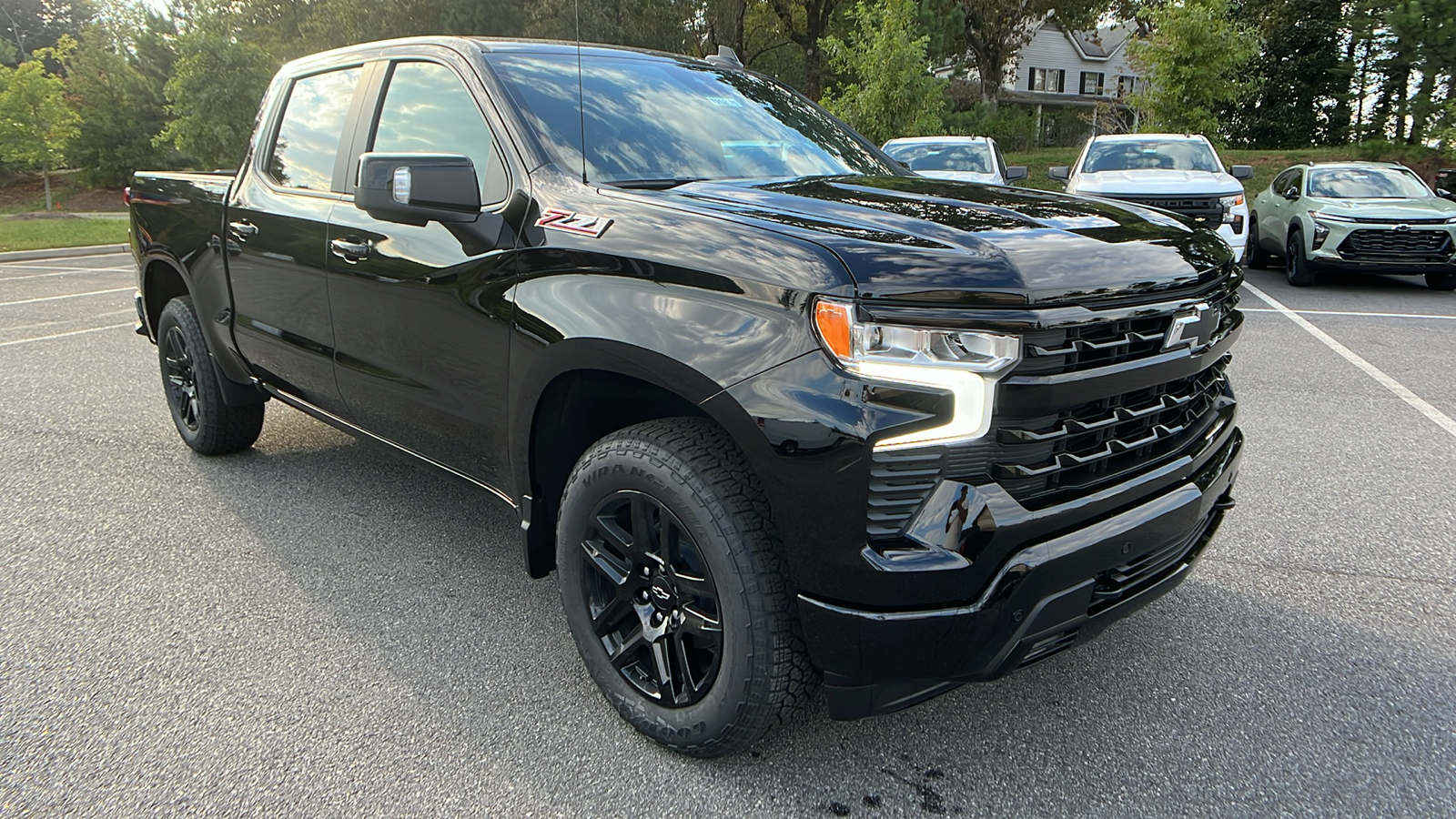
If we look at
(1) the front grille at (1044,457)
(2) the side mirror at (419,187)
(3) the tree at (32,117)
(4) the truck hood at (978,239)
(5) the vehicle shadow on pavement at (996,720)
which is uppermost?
(3) the tree at (32,117)

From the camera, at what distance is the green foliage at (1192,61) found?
1864 centimetres

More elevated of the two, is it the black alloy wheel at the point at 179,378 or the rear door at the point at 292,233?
the rear door at the point at 292,233

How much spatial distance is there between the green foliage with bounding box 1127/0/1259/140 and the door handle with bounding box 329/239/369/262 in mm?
19483

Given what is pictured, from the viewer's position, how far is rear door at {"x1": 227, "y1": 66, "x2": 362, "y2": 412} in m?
3.47

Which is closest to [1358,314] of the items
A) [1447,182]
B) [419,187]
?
[1447,182]

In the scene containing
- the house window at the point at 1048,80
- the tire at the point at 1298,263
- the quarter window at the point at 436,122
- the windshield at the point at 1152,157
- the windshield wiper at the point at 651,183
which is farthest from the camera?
the house window at the point at 1048,80

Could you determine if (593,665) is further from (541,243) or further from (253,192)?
(253,192)

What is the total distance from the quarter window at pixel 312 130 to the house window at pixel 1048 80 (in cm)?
5823

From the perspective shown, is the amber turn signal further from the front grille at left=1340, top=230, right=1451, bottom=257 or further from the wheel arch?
the front grille at left=1340, top=230, right=1451, bottom=257

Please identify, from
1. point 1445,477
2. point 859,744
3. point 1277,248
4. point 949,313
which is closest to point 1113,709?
point 859,744

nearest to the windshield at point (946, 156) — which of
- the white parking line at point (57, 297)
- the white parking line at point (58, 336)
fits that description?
the white parking line at point (58, 336)

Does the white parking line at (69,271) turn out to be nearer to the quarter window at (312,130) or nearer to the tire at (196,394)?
the tire at (196,394)

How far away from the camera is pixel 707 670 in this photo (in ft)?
7.60

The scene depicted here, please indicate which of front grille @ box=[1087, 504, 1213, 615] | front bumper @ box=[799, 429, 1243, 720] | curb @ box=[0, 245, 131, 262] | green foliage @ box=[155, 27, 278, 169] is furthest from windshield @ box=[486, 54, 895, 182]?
green foliage @ box=[155, 27, 278, 169]
